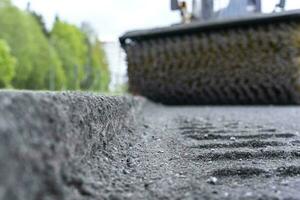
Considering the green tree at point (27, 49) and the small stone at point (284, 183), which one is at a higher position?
the small stone at point (284, 183)

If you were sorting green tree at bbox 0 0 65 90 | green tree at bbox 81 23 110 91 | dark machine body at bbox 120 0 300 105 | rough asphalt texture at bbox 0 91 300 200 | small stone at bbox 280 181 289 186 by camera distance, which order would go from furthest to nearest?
green tree at bbox 81 23 110 91
green tree at bbox 0 0 65 90
dark machine body at bbox 120 0 300 105
small stone at bbox 280 181 289 186
rough asphalt texture at bbox 0 91 300 200

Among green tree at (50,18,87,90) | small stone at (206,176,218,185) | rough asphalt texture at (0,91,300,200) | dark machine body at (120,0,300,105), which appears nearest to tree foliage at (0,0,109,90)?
green tree at (50,18,87,90)

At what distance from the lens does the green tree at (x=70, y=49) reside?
2361 cm

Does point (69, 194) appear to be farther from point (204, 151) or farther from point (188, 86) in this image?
point (188, 86)

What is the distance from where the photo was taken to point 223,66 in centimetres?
382

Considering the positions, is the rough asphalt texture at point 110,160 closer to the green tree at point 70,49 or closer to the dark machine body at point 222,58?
the dark machine body at point 222,58

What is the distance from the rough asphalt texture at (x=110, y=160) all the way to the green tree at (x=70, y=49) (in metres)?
21.6

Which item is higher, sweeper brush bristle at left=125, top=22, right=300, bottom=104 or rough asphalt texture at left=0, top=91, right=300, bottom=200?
rough asphalt texture at left=0, top=91, right=300, bottom=200

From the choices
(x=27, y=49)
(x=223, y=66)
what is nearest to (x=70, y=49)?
(x=27, y=49)

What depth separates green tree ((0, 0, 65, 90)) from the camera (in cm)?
1914

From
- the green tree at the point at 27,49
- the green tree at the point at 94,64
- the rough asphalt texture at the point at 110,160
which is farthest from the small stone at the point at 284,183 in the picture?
the green tree at the point at 94,64

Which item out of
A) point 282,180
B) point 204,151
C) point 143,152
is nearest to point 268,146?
point 204,151

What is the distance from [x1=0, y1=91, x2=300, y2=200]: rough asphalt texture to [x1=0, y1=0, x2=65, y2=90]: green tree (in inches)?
693

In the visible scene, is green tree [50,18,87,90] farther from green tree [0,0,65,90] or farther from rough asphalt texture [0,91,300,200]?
rough asphalt texture [0,91,300,200]
